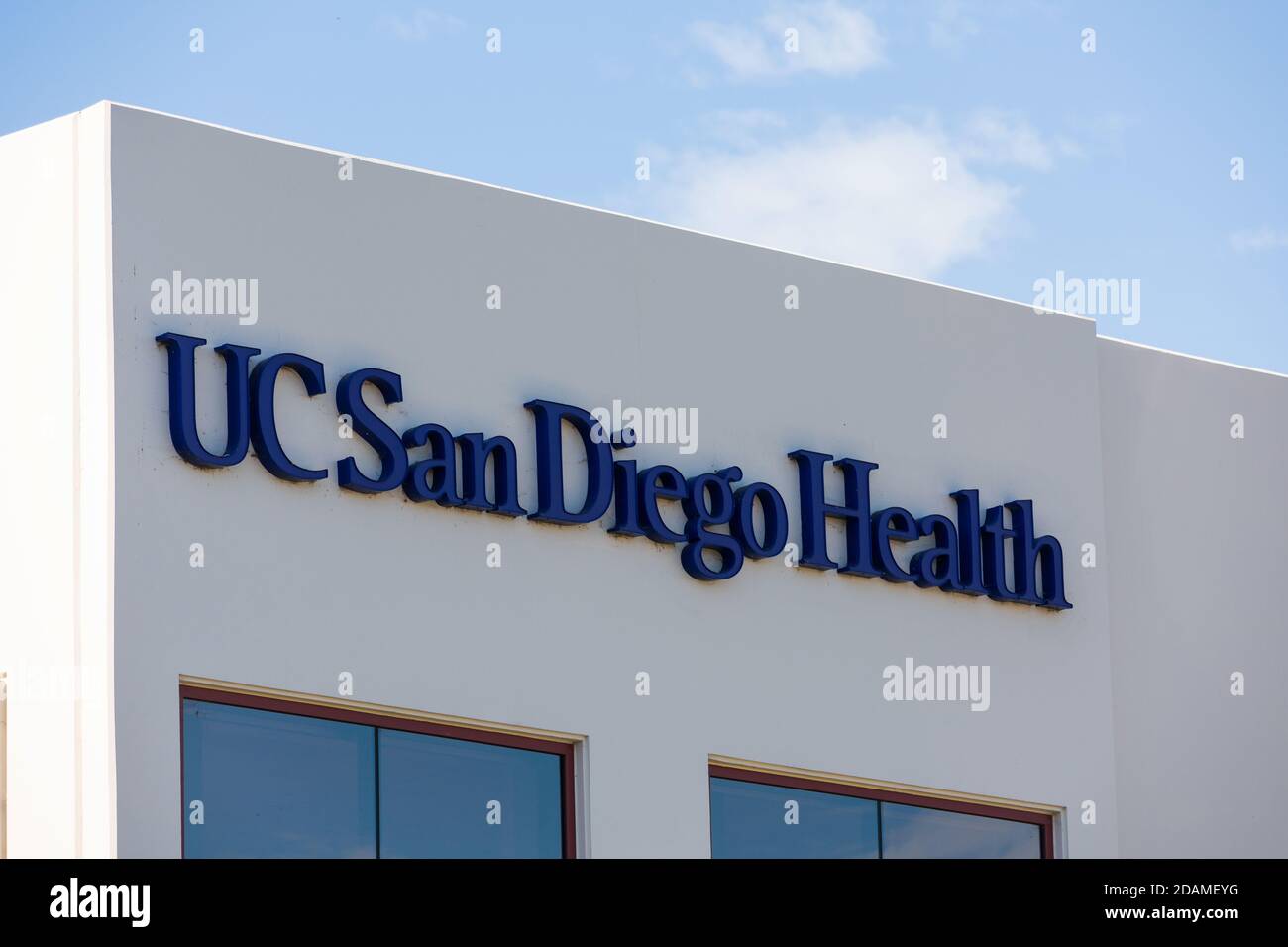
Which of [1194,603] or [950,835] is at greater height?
[1194,603]

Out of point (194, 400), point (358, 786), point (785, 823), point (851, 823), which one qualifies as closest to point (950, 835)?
point (851, 823)

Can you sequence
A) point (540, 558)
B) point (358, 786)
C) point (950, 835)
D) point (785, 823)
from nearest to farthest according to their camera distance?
point (358, 786) → point (540, 558) → point (785, 823) → point (950, 835)

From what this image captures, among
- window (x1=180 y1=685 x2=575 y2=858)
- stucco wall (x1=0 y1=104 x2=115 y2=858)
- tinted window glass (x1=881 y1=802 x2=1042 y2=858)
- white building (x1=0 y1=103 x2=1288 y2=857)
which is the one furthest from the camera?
tinted window glass (x1=881 y1=802 x2=1042 y2=858)

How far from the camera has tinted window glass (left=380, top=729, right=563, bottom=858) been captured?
49.5 ft

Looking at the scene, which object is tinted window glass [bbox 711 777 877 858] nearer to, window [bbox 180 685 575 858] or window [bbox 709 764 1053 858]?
window [bbox 709 764 1053 858]

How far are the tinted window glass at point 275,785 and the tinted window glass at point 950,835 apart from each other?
4614 mm

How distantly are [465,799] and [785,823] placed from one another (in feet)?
9.10

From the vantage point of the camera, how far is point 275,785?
47.7 ft

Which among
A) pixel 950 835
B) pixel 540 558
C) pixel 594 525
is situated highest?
pixel 594 525

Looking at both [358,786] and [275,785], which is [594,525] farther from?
[275,785]

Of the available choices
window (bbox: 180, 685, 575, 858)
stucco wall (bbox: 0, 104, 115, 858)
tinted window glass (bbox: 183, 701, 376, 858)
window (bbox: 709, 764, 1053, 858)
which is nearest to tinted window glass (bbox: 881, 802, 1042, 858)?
window (bbox: 709, 764, 1053, 858)

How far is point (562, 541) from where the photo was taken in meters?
16.1

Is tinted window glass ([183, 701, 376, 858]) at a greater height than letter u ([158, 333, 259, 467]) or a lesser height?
lesser

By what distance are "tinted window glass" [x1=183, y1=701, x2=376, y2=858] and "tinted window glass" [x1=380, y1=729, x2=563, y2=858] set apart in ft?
0.57
